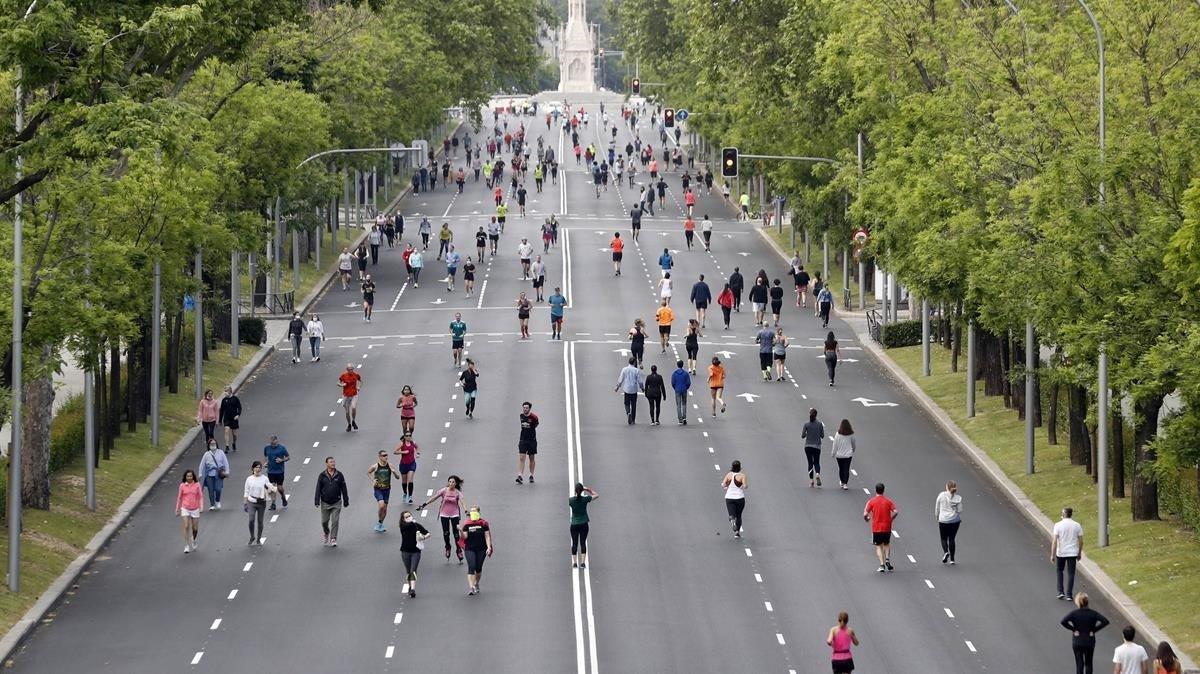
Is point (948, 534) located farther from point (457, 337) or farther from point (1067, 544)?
point (457, 337)

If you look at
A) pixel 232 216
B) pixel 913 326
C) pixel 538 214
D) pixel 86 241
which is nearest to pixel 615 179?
pixel 538 214

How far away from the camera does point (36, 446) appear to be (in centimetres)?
3722

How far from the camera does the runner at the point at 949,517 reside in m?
32.7

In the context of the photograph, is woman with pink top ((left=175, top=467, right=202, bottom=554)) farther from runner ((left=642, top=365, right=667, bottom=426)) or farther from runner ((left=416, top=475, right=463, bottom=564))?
runner ((left=642, top=365, right=667, bottom=426))

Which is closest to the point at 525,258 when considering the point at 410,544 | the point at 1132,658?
the point at 410,544

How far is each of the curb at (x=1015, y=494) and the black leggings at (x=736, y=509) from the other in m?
5.02

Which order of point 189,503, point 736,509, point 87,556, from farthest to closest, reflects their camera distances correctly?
point 736,509
point 87,556
point 189,503

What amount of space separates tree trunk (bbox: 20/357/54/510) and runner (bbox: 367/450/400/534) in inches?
227

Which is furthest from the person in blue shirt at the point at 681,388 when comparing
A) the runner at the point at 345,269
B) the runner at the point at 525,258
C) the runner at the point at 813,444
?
the runner at the point at 345,269

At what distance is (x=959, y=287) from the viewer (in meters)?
43.8

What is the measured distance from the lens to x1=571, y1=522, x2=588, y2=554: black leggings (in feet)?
106

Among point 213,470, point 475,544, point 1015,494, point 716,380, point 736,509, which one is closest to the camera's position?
point 475,544

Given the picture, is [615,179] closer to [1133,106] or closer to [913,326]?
[913,326]

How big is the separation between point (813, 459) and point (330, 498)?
9383 millimetres
